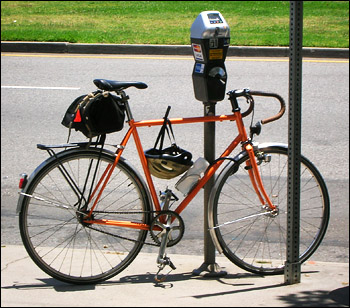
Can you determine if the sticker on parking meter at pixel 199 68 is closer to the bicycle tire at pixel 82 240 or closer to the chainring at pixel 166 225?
the bicycle tire at pixel 82 240

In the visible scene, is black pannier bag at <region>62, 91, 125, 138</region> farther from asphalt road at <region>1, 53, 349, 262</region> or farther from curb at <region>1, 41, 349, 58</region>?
curb at <region>1, 41, 349, 58</region>

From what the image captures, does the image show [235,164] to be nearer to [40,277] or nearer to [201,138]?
[40,277]

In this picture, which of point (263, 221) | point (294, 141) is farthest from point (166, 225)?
point (263, 221)

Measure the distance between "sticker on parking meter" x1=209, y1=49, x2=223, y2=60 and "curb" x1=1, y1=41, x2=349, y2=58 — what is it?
353 inches

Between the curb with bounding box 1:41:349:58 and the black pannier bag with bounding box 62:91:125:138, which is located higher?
the curb with bounding box 1:41:349:58

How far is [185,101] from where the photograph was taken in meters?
Answer: 9.95

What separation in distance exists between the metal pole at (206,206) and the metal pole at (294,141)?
50 centimetres

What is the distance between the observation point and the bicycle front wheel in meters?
4.47

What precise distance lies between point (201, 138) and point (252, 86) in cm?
282

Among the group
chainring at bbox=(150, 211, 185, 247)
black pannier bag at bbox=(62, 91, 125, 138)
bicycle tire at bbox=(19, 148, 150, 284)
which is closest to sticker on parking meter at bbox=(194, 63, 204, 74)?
black pannier bag at bbox=(62, 91, 125, 138)

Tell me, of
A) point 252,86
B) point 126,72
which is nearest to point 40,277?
point 252,86

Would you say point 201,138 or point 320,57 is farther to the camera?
point 320,57

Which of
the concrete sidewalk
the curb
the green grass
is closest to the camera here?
the concrete sidewalk

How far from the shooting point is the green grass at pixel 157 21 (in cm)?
1446
